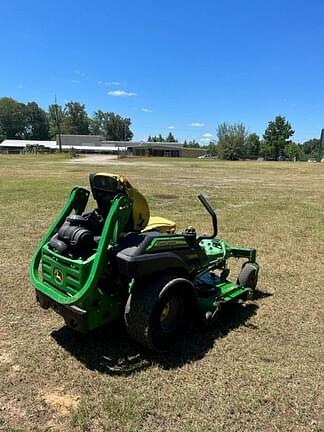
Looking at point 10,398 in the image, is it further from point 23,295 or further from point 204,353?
point 23,295

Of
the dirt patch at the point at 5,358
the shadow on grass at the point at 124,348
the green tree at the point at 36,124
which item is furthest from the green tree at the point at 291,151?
the dirt patch at the point at 5,358

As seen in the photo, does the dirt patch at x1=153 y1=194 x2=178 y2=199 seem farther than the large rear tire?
Yes

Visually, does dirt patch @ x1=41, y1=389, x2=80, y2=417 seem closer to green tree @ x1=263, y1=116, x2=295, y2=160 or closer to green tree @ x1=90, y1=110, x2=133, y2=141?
green tree @ x1=263, y1=116, x2=295, y2=160

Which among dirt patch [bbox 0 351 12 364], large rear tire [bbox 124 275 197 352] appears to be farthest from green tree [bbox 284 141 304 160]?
dirt patch [bbox 0 351 12 364]

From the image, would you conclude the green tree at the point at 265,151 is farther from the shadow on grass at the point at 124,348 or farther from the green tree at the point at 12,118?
the shadow on grass at the point at 124,348

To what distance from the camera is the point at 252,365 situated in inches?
125

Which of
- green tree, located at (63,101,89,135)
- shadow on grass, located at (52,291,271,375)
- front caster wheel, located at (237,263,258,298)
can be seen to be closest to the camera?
shadow on grass, located at (52,291,271,375)

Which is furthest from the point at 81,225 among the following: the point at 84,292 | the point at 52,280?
the point at 84,292

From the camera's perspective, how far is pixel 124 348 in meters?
3.39

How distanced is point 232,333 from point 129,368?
109 cm

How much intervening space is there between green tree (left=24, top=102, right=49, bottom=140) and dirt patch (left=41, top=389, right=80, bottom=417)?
136m

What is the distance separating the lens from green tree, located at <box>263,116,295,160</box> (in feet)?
321

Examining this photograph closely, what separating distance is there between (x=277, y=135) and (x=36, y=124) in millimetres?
76466

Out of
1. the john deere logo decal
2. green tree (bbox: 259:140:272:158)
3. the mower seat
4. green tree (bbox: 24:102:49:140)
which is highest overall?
green tree (bbox: 24:102:49:140)
